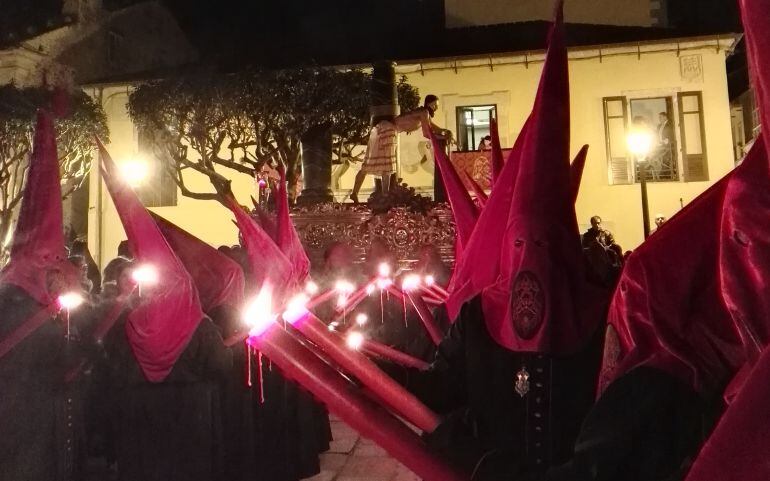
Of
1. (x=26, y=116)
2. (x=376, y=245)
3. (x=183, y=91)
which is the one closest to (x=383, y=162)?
(x=376, y=245)

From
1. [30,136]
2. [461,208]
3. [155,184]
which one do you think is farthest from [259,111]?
[461,208]

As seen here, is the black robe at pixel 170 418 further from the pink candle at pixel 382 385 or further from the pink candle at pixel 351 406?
the pink candle at pixel 351 406

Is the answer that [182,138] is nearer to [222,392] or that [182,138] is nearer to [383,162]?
[383,162]

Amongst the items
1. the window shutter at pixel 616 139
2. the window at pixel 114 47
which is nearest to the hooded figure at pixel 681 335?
the window shutter at pixel 616 139

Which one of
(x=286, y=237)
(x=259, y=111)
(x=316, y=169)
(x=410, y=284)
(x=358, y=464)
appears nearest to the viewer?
(x=410, y=284)

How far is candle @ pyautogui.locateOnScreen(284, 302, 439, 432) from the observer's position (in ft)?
4.49

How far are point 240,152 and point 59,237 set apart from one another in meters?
18.2

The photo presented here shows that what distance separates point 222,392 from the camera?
4.90m

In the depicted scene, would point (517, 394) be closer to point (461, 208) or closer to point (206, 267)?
point (461, 208)

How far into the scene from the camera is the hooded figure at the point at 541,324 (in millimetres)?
2570

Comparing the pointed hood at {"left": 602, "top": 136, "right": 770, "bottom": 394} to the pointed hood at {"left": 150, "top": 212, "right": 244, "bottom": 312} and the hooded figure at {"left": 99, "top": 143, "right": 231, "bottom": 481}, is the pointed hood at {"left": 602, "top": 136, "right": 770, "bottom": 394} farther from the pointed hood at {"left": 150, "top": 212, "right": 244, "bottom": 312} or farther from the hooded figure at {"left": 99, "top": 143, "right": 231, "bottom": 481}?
the pointed hood at {"left": 150, "top": 212, "right": 244, "bottom": 312}

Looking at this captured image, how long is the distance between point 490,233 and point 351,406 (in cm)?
239

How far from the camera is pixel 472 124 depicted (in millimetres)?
20938

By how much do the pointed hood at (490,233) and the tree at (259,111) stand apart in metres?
15.4
